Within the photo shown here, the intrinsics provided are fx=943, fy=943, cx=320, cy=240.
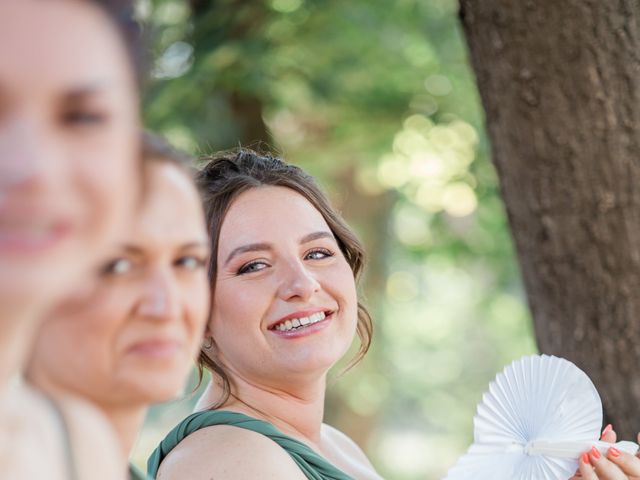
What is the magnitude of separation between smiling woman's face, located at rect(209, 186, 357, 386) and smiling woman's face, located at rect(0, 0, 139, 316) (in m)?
1.10

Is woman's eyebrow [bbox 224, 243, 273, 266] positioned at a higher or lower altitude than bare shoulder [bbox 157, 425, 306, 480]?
higher

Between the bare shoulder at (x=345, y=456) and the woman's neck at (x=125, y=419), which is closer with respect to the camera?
the woman's neck at (x=125, y=419)

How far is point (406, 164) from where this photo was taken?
Result: 22.3 ft

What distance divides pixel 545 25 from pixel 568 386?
98 centimetres

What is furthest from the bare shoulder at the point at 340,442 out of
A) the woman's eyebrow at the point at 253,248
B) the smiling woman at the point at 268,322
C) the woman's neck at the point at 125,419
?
the woman's neck at the point at 125,419

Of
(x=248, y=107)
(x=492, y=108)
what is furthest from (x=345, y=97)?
(x=492, y=108)

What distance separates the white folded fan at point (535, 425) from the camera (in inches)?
65.5

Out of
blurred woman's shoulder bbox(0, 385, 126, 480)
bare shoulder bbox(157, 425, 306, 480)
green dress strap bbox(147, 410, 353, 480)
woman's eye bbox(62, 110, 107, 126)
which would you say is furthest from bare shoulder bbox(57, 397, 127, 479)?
green dress strap bbox(147, 410, 353, 480)

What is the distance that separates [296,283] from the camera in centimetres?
184

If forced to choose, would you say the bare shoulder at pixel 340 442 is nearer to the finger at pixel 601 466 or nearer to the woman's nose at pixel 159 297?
the finger at pixel 601 466

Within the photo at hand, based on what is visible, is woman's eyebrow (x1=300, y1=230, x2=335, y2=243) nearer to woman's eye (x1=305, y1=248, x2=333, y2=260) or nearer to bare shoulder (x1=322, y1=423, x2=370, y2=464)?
woman's eye (x1=305, y1=248, x2=333, y2=260)

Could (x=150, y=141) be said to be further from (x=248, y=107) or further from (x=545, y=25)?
(x=248, y=107)

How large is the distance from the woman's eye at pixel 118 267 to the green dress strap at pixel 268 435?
0.96 meters

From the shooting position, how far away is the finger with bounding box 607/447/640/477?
167 centimetres
